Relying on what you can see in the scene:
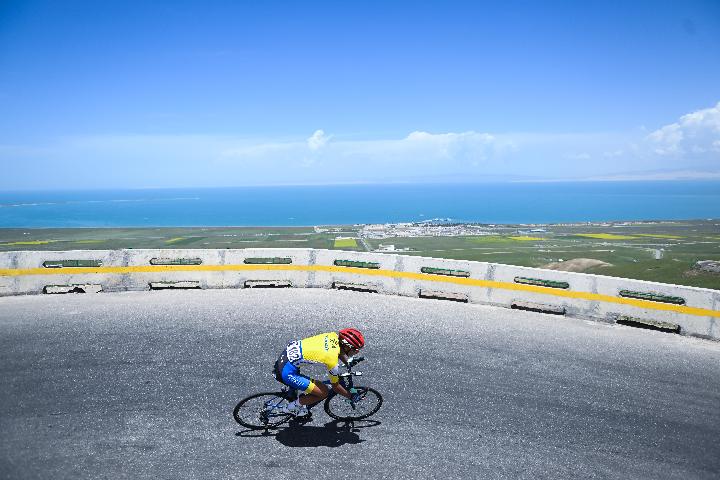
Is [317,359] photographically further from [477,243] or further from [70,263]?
[477,243]

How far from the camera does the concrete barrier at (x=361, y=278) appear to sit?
10625 mm

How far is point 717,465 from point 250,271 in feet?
37.1

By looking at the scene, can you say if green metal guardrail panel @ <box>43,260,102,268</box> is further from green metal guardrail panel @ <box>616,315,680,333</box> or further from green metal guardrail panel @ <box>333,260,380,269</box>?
green metal guardrail panel @ <box>616,315,680,333</box>

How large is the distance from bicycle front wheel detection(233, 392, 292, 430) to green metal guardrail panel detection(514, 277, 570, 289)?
820 centimetres

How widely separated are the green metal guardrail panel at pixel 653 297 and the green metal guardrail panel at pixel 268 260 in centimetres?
939

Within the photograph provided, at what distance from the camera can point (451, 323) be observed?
10.3 meters

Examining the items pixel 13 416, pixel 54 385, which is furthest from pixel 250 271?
pixel 13 416

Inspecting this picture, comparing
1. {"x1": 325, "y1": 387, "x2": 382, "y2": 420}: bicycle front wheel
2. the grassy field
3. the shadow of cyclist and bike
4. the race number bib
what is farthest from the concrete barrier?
the grassy field

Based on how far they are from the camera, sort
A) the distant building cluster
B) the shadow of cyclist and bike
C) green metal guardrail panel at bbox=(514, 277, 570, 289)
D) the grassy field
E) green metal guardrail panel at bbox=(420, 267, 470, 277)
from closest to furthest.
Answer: the shadow of cyclist and bike < green metal guardrail panel at bbox=(514, 277, 570, 289) < green metal guardrail panel at bbox=(420, 267, 470, 277) < the grassy field < the distant building cluster

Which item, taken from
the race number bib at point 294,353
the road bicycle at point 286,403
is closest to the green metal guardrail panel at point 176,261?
the road bicycle at point 286,403

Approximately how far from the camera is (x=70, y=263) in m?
12.7

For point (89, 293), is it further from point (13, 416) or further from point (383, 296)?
point (383, 296)

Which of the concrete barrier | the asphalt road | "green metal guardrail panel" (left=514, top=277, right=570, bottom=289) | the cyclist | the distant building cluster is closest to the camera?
the asphalt road

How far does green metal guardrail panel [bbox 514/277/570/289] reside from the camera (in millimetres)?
11484
